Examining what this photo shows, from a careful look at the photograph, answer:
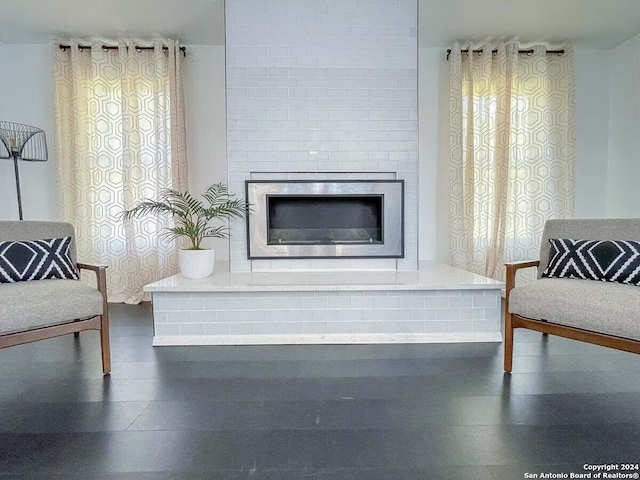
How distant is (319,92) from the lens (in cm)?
313

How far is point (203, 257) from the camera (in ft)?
Result: 9.28

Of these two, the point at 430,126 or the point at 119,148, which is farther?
the point at 430,126

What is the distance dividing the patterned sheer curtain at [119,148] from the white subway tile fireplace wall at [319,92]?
1.05m

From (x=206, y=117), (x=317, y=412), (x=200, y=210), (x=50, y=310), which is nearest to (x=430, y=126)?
(x=206, y=117)

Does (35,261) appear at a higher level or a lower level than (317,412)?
higher

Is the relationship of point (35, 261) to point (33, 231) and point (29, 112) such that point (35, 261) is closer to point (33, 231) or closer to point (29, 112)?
point (33, 231)

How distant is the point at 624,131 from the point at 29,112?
5.90 metres

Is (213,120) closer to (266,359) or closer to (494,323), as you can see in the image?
(266,359)

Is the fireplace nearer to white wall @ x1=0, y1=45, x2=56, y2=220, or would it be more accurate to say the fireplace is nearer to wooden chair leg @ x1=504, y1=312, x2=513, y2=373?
wooden chair leg @ x1=504, y1=312, x2=513, y2=373

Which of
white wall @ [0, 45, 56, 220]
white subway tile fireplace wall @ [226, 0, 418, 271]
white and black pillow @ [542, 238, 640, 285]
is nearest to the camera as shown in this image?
white and black pillow @ [542, 238, 640, 285]

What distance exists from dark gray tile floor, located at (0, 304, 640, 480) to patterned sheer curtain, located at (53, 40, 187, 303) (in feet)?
4.82

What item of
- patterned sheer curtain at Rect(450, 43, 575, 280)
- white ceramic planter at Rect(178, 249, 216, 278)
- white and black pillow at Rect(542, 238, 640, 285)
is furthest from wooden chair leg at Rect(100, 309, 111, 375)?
patterned sheer curtain at Rect(450, 43, 575, 280)

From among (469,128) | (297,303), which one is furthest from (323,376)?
(469,128)

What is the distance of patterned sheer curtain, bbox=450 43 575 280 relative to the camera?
3941 millimetres
